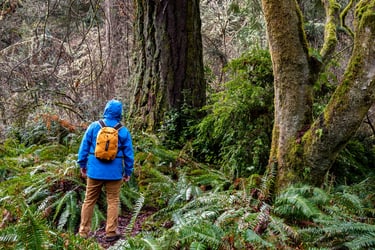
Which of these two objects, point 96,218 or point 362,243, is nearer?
point 362,243

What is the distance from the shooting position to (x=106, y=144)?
545cm

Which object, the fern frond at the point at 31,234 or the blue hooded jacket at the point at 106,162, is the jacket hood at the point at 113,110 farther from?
the fern frond at the point at 31,234

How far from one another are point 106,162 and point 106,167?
0.06m

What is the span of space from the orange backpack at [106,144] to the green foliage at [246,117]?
2419 mm

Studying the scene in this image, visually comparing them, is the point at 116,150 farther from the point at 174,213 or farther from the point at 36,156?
the point at 36,156

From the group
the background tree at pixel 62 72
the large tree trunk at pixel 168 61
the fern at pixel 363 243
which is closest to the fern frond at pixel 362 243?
the fern at pixel 363 243

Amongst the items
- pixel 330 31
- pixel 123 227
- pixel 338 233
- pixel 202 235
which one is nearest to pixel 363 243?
pixel 338 233

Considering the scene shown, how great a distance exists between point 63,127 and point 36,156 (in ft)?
4.96

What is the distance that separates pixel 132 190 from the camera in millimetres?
6953

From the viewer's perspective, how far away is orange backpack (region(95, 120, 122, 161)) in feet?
17.9

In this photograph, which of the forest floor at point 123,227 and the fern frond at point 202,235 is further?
the forest floor at point 123,227

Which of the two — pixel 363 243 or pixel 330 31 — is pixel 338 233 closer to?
pixel 363 243

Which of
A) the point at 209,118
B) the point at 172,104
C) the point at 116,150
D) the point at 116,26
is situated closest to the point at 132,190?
the point at 116,150

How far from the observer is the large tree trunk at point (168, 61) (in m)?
9.60
